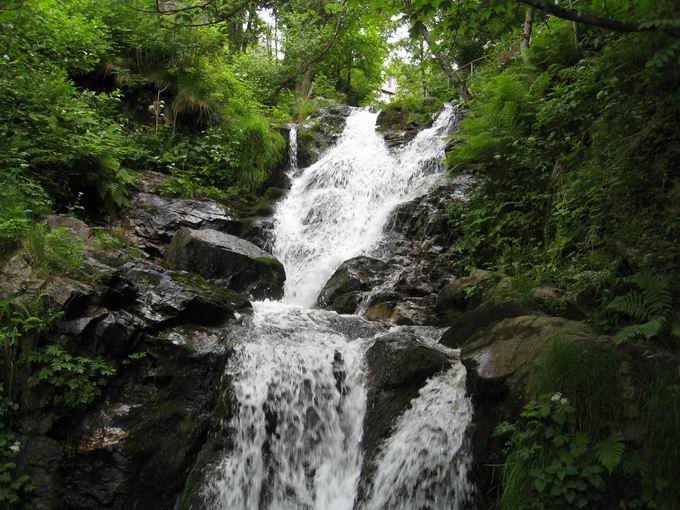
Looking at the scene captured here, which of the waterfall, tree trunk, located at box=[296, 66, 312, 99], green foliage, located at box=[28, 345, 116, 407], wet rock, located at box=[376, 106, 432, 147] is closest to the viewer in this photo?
green foliage, located at box=[28, 345, 116, 407]

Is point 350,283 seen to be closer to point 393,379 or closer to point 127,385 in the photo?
point 393,379

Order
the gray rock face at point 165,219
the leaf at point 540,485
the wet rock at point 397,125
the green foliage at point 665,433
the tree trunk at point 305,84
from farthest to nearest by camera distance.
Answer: the tree trunk at point 305,84 < the wet rock at point 397,125 < the gray rock face at point 165,219 < the leaf at point 540,485 < the green foliage at point 665,433

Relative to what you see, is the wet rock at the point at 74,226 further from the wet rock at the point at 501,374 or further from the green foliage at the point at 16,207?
the wet rock at the point at 501,374

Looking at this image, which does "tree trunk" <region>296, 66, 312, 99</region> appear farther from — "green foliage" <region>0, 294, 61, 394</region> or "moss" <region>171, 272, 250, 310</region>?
"green foliage" <region>0, 294, 61, 394</region>

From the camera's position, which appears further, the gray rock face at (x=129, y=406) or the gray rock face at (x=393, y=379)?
the gray rock face at (x=393, y=379)

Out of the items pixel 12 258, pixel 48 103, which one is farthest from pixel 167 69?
pixel 12 258

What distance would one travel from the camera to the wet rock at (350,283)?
781 centimetres

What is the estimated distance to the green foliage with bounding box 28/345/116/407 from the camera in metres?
4.70

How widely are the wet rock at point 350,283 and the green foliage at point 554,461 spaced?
427cm

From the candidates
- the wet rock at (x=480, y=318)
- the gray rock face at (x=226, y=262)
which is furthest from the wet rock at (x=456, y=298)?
the gray rock face at (x=226, y=262)

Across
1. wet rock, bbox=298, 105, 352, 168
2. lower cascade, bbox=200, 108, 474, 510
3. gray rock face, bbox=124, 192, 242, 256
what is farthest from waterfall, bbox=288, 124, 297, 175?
lower cascade, bbox=200, 108, 474, 510

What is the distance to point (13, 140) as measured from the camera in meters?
6.99

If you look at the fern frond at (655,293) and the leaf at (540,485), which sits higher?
the fern frond at (655,293)

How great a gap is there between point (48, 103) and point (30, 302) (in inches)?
174
